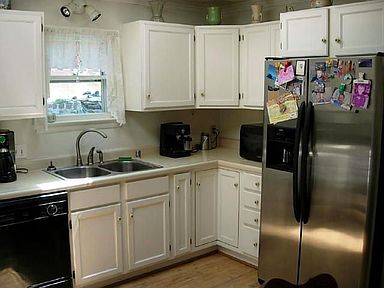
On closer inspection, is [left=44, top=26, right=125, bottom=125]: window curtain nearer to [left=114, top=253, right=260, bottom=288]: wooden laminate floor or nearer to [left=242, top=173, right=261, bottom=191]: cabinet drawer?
[left=242, top=173, right=261, bottom=191]: cabinet drawer

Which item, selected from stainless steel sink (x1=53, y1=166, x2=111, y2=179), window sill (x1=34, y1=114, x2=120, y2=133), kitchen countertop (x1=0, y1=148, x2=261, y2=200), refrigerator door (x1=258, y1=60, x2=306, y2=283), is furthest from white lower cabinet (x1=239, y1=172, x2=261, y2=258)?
window sill (x1=34, y1=114, x2=120, y2=133)

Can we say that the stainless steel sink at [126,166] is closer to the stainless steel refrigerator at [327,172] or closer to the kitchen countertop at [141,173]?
the kitchen countertop at [141,173]

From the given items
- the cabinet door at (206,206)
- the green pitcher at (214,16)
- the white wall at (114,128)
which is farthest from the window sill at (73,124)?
the green pitcher at (214,16)

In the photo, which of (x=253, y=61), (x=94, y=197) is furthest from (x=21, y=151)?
(x=253, y=61)

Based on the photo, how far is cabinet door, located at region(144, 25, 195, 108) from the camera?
3846mm

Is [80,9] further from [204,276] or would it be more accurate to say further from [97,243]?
[204,276]

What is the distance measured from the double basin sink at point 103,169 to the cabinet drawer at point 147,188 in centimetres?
17

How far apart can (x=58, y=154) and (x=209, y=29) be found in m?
1.76

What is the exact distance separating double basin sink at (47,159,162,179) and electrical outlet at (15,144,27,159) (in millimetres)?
273

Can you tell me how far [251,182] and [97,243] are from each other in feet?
4.39

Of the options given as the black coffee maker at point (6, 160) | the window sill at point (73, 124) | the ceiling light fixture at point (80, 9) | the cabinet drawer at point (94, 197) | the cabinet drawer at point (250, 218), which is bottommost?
the cabinet drawer at point (250, 218)

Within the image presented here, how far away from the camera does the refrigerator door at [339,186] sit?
2.71 meters

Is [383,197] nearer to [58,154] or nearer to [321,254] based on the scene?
[321,254]

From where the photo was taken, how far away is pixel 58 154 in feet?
12.2
